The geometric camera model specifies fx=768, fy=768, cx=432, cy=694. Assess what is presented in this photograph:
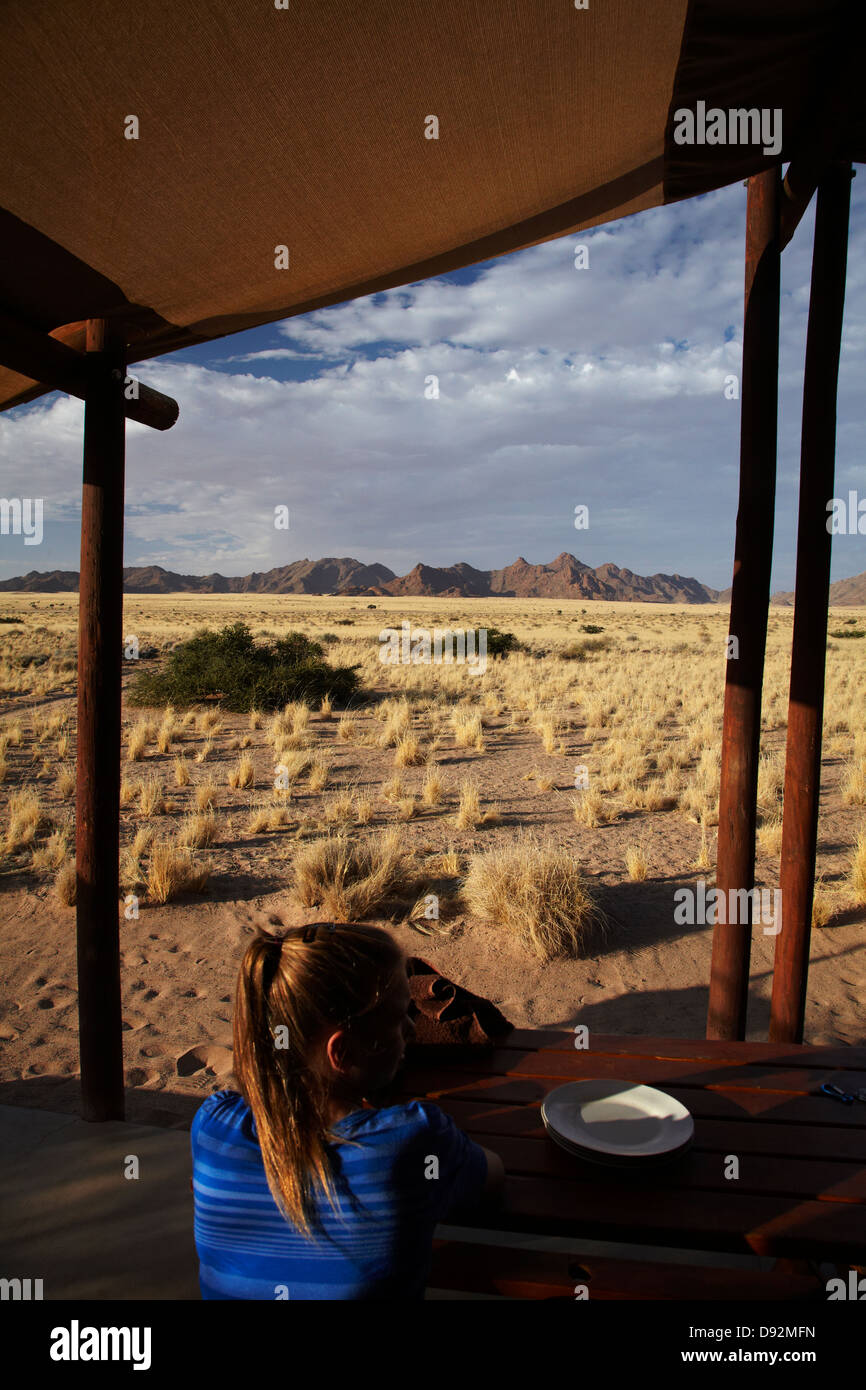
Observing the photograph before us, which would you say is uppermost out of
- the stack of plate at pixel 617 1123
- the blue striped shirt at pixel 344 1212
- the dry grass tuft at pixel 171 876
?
the blue striped shirt at pixel 344 1212

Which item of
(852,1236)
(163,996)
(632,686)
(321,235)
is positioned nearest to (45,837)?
(163,996)

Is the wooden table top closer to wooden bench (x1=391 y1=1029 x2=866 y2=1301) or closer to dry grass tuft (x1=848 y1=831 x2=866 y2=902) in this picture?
wooden bench (x1=391 y1=1029 x2=866 y2=1301)

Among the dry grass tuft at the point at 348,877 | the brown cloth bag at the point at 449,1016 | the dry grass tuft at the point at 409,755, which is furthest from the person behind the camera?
the dry grass tuft at the point at 409,755

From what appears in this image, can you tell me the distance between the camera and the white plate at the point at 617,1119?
1539mm

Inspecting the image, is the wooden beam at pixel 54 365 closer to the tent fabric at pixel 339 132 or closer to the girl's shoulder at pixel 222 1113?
the tent fabric at pixel 339 132

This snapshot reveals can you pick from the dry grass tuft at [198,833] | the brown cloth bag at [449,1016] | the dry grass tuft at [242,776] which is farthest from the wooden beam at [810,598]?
the dry grass tuft at [242,776]

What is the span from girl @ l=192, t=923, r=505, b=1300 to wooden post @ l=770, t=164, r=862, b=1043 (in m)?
2.28

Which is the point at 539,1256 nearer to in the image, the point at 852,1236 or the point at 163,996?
the point at 852,1236

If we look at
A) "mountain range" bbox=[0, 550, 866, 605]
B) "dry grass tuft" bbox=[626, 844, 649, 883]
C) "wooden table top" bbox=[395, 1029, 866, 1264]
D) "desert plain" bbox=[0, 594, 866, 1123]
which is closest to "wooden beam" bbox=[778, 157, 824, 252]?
"wooden table top" bbox=[395, 1029, 866, 1264]

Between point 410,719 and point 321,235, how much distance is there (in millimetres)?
10083

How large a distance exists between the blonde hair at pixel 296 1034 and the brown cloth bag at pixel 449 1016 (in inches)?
32.6

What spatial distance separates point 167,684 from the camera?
13.9m

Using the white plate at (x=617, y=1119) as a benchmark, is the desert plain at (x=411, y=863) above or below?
below

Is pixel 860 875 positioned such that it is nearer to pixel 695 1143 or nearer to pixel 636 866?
pixel 636 866
